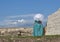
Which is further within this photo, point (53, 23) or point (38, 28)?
point (38, 28)

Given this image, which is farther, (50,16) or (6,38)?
(50,16)

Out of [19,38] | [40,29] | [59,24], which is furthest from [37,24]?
[19,38]

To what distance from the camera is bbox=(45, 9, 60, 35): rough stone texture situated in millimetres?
9552

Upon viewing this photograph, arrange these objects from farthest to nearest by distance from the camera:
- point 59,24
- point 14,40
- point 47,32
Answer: point 47,32 → point 59,24 → point 14,40

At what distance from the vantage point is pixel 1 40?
273 inches

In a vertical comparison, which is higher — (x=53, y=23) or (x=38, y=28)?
(x=53, y=23)

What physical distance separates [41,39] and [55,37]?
16.5 inches

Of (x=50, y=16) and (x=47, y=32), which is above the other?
(x=50, y=16)

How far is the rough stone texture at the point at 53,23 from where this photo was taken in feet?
31.3

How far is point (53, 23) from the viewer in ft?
32.2

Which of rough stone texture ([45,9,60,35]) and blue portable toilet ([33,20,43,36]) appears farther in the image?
blue portable toilet ([33,20,43,36])

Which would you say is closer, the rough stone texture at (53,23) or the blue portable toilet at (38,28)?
the rough stone texture at (53,23)

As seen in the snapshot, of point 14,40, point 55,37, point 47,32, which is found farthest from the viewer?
point 47,32

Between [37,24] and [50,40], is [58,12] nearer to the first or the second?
[37,24]
